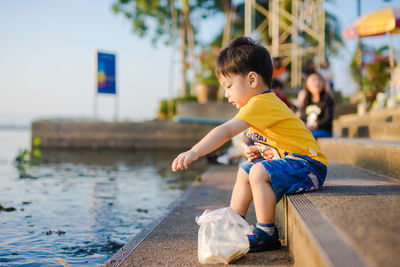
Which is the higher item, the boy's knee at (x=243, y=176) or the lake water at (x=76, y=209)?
the boy's knee at (x=243, y=176)

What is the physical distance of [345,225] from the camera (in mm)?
1299

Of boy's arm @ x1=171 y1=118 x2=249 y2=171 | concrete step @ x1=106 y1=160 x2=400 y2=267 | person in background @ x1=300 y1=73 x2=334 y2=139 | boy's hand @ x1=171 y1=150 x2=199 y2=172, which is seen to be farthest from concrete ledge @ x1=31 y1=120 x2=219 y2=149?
boy's hand @ x1=171 y1=150 x2=199 y2=172

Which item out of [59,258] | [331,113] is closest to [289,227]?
[59,258]

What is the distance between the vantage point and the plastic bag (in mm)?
1722

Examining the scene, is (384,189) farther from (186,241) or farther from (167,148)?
(167,148)

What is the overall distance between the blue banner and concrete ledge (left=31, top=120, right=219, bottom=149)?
5.44ft

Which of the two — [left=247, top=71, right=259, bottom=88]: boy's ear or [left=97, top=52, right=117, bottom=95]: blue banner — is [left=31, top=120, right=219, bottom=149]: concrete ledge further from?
[left=247, top=71, right=259, bottom=88]: boy's ear

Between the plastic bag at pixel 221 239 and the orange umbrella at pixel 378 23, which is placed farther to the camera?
the orange umbrella at pixel 378 23

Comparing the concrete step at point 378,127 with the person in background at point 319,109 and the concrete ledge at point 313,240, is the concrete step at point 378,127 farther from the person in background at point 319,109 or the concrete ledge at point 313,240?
the concrete ledge at point 313,240

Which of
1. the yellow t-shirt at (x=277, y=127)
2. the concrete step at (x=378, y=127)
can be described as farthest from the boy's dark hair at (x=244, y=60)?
the concrete step at (x=378, y=127)

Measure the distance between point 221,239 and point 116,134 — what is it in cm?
1070

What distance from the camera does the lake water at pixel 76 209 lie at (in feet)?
7.68

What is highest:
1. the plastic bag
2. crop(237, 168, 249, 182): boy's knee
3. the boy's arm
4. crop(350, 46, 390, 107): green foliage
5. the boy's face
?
crop(350, 46, 390, 107): green foliage

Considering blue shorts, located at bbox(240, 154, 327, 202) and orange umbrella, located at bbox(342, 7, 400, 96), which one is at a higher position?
orange umbrella, located at bbox(342, 7, 400, 96)
